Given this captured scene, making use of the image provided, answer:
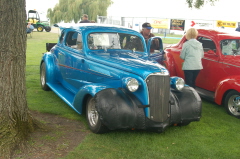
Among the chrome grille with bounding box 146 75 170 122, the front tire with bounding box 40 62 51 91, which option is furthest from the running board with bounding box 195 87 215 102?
the front tire with bounding box 40 62 51 91

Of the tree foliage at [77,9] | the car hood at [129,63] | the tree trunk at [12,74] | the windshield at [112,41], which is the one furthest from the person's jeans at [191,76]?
the tree foliage at [77,9]

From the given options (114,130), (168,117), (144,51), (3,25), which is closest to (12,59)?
(3,25)

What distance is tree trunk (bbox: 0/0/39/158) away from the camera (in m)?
4.07

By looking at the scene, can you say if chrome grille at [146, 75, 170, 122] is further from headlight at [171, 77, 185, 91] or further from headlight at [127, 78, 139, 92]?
headlight at [171, 77, 185, 91]

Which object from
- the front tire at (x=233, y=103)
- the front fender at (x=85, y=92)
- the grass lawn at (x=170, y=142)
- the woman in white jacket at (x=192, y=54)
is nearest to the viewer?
the grass lawn at (x=170, y=142)

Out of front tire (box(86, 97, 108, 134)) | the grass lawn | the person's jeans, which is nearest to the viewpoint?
the grass lawn

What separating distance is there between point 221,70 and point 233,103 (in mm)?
943

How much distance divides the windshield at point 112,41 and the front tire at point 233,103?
2.19 metres

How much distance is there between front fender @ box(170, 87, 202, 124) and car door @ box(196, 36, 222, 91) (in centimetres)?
218

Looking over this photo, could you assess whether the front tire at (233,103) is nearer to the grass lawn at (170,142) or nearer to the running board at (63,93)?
the grass lawn at (170,142)

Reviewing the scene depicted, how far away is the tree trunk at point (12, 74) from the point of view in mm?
4070

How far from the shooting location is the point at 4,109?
14.0 ft

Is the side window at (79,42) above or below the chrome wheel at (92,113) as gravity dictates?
above

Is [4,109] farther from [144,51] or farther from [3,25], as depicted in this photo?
[144,51]
